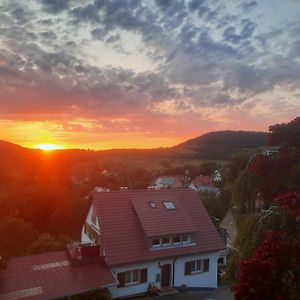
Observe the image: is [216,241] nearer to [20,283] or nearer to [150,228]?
[150,228]

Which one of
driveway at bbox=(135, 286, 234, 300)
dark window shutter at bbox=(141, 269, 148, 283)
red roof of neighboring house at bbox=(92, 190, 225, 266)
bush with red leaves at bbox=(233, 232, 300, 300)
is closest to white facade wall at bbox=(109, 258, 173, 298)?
dark window shutter at bbox=(141, 269, 148, 283)

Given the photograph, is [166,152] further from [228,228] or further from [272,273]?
[272,273]

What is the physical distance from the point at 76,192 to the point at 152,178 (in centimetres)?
5601

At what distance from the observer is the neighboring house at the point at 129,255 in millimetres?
21141

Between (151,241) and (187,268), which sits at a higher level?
(151,241)

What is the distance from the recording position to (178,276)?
83.3ft

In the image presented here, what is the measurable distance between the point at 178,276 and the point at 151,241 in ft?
10.4

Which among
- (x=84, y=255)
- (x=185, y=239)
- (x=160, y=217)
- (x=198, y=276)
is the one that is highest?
(x=160, y=217)

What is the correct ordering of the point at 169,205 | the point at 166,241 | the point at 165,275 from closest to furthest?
the point at 165,275
the point at 166,241
the point at 169,205

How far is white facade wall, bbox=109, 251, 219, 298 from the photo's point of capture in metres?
23.2

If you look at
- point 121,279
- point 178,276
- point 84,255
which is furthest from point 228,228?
point 84,255

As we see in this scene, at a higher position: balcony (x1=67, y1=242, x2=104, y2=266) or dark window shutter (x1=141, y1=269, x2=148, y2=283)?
balcony (x1=67, y1=242, x2=104, y2=266)

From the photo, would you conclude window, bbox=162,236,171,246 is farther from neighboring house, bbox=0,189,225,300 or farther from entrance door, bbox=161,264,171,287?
entrance door, bbox=161,264,171,287

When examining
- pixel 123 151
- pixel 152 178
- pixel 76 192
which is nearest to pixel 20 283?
pixel 76 192
